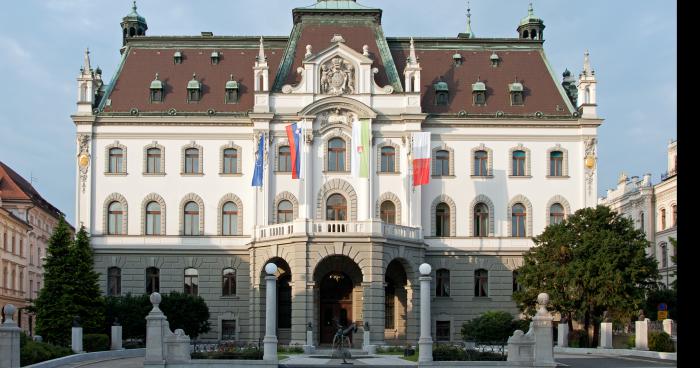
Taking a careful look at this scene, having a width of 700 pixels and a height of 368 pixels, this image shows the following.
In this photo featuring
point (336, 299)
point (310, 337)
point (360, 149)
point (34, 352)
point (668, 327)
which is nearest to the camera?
point (34, 352)

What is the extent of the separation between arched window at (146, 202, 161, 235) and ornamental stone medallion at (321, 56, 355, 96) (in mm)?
12271

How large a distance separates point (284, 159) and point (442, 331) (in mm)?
13810

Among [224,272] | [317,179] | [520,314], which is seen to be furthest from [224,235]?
[520,314]

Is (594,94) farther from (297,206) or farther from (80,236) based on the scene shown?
(80,236)

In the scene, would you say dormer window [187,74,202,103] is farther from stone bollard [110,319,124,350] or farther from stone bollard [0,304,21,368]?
stone bollard [0,304,21,368]

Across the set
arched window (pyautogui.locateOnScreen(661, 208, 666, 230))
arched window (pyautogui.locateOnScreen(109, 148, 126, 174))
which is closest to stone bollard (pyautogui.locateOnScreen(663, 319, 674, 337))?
arched window (pyautogui.locateOnScreen(109, 148, 126, 174))

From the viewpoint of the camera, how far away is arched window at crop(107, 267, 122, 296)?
5800 cm

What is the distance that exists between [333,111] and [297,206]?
235 inches

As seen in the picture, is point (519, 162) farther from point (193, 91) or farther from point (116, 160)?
point (116, 160)

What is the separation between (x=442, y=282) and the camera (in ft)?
192

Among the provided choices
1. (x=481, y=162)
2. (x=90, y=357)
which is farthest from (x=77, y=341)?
(x=481, y=162)

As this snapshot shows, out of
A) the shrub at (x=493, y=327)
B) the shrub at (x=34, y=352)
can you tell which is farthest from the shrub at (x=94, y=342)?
the shrub at (x=493, y=327)

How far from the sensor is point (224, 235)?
→ 58.4m

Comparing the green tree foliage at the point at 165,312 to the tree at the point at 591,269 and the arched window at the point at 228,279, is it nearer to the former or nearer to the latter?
the arched window at the point at 228,279
